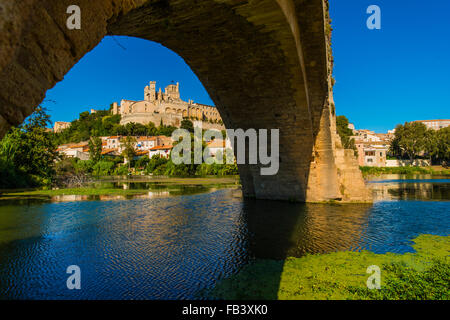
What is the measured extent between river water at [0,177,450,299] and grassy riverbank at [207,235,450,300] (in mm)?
368

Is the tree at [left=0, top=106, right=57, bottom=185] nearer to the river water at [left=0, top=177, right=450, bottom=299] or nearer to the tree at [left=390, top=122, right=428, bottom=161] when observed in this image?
the river water at [left=0, top=177, right=450, bottom=299]

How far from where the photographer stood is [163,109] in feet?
294

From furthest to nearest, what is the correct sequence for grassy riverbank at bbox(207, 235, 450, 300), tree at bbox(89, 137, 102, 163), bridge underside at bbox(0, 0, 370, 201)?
tree at bbox(89, 137, 102, 163) < grassy riverbank at bbox(207, 235, 450, 300) < bridge underside at bbox(0, 0, 370, 201)

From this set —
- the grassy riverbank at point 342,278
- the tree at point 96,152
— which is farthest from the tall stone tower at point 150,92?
the grassy riverbank at point 342,278

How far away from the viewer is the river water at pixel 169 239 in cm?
449

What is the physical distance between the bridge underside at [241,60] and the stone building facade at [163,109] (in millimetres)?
76801

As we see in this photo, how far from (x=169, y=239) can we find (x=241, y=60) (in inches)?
191

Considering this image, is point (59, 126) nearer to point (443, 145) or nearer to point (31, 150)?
point (31, 150)

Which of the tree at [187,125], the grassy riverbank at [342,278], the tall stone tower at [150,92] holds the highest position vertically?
the tall stone tower at [150,92]

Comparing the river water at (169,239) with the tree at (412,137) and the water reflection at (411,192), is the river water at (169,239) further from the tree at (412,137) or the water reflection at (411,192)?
the tree at (412,137)

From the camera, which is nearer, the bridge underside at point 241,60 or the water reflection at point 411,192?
the bridge underside at point 241,60

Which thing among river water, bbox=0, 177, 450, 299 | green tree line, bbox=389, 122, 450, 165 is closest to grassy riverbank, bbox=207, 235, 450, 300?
river water, bbox=0, 177, 450, 299

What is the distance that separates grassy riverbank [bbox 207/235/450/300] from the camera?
3916mm
